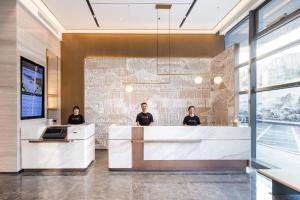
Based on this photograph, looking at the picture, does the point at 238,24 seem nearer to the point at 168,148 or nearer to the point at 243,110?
the point at 243,110

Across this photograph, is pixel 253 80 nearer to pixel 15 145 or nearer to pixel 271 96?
pixel 271 96

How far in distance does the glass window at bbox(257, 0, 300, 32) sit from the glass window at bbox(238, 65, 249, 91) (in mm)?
1151

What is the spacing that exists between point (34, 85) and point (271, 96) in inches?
238

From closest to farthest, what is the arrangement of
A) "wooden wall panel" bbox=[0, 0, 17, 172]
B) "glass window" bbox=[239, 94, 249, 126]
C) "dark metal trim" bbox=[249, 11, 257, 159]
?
"wooden wall panel" bbox=[0, 0, 17, 172] < "dark metal trim" bbox=[249, 11, 257, 159] < "glass window" bbox=[239, 94, 249, 126]

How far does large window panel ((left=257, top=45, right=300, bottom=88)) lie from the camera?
5508mm

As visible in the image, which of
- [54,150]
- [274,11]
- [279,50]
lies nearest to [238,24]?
[274,11]

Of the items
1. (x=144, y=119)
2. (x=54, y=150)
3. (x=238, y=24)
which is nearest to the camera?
(x=54, y=150)

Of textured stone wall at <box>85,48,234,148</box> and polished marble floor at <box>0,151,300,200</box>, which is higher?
textured stone wall at <box>85,48,234,148</box>

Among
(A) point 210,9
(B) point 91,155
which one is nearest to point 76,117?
(B) point 91,155

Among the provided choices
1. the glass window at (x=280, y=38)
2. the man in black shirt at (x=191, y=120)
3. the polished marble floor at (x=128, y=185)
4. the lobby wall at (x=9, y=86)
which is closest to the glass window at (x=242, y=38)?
the glass window at (x=280, y=38)

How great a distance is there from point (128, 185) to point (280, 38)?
4.51 m

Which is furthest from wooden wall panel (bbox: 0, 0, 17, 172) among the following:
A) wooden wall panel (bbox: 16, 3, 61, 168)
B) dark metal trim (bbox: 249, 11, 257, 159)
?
dark metal trim (bbox: 249, 11, 257, 159)

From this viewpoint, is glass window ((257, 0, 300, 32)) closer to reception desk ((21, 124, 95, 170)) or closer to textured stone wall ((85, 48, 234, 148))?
textured stone wall ((85, 48, 234, 148))

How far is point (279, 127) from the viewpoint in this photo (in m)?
6.08
